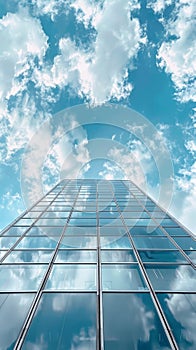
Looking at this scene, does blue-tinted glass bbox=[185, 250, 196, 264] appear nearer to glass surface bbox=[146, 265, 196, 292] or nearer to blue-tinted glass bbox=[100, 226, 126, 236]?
glass surface bbox=[146, 265, 196, 292]

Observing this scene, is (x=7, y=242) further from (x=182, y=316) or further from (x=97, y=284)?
(x=182, y=316)

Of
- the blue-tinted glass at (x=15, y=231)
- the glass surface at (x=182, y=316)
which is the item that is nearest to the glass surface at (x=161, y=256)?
the glass surface at (x=182, y=316)

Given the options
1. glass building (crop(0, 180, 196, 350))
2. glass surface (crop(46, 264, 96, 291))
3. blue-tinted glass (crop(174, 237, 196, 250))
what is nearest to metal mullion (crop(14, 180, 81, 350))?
glass building (crop(0, 180, 196, 350))

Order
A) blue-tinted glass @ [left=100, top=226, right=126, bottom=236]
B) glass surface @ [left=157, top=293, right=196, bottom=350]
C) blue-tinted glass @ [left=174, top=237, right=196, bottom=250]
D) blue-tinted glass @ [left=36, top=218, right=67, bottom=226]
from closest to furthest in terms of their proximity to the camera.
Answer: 1. glass surface @ [left=157, top=293, right=196, bottom=350]
2. blue-tinted glass @ [left=174, top=237, right=196, bottom=250]
3. blue-tinted glass @ [left=100, top=226, right=126, bottom=236]
4. blue-tinted glass @ [left=36, top=218, right=67, bottom=226]

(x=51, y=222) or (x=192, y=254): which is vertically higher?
(x=51, y=222)

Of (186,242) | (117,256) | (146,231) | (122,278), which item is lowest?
(122,278)

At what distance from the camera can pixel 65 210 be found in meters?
14.5

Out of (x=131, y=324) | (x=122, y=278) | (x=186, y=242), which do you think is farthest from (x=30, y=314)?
(x=186, y=242)

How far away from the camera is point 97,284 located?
22.5ft

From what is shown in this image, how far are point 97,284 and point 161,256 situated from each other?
326 centimetres

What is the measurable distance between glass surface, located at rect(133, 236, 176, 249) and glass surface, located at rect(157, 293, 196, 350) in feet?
10.4

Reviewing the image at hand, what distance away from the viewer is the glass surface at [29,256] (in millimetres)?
8414

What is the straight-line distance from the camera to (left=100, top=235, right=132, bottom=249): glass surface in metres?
9.47

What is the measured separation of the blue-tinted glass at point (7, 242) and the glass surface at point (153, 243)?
18.7ft
